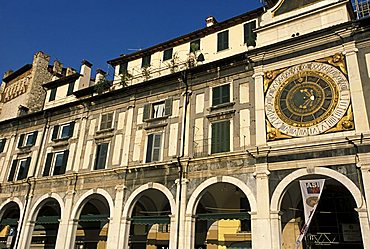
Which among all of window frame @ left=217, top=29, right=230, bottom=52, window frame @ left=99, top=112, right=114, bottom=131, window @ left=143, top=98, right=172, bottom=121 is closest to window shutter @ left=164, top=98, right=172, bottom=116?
window @ left=143, top=98, right=172, bottom=121

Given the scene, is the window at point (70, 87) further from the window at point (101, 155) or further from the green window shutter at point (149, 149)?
the green window shutter at point (149, 149)

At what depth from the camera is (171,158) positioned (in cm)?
2144

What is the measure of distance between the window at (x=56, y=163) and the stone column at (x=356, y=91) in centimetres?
2075

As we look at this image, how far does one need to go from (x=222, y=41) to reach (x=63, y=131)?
598 inches

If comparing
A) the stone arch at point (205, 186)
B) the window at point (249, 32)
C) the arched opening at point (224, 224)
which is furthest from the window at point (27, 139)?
the window at point (249, 32)

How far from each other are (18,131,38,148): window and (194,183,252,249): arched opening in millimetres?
16657

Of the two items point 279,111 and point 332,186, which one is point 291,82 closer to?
point 279,111

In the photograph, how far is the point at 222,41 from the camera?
24625mm

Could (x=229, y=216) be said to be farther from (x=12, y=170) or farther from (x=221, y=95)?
(x=12, y=170)

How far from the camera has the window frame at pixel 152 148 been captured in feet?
72.7

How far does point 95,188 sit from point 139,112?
6.29m

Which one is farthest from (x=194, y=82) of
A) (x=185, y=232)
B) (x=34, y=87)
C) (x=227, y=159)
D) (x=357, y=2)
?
(x=34, y=87)

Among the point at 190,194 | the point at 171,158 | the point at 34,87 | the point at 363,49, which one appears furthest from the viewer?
the point at 34,87

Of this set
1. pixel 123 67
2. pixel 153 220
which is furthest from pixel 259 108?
pixel 123 67
